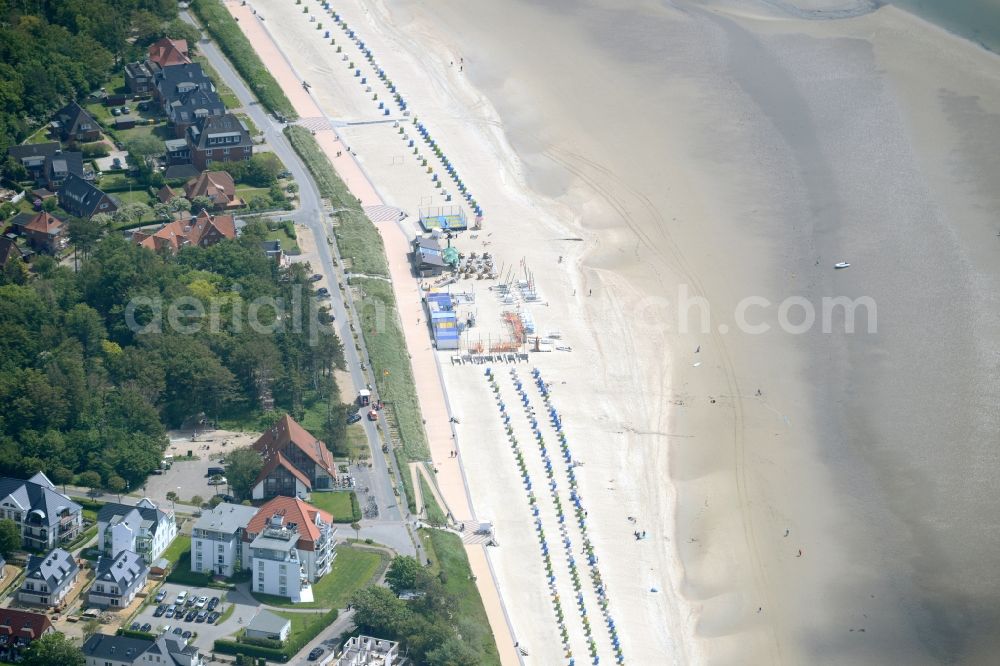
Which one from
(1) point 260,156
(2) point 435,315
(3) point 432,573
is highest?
(1) point 260,156

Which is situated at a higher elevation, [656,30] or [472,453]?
[656,30]

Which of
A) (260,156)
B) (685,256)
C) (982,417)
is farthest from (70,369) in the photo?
(982,417)

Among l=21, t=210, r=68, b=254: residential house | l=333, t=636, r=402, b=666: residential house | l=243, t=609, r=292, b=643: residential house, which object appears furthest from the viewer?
l=21, t=210, r=68, b=254: residential house

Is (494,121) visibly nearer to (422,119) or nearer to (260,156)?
(422,119)

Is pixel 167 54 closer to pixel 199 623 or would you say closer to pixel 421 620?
pixel 199 623

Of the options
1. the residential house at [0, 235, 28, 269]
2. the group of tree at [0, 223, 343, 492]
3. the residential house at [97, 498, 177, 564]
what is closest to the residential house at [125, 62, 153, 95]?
the group of tree at [0, 223, 343, 492]

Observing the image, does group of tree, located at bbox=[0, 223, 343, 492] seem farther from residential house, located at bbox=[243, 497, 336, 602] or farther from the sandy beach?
the sandy beach

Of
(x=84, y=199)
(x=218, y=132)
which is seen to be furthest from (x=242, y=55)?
(x=84, y=199)
